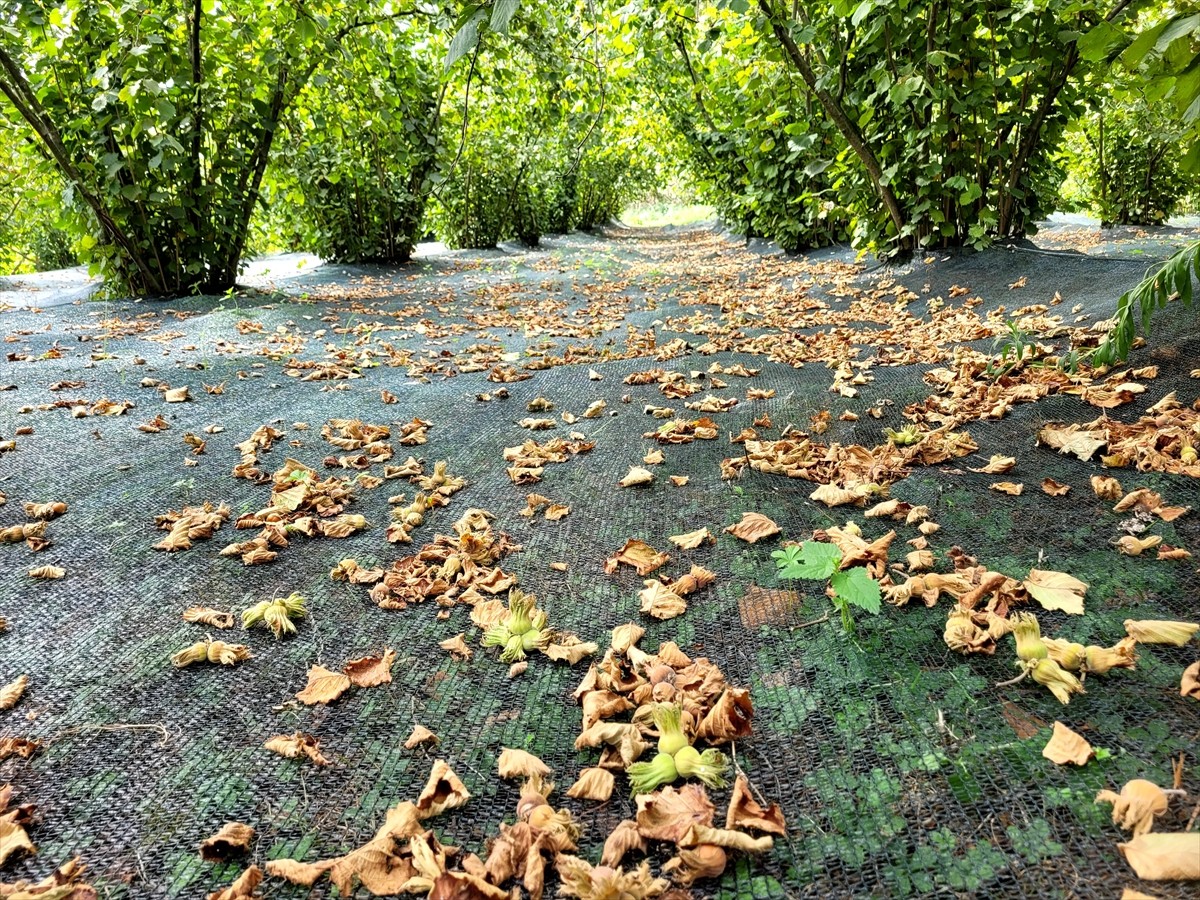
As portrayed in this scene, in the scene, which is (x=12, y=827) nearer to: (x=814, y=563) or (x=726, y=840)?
(x=726, y=840)

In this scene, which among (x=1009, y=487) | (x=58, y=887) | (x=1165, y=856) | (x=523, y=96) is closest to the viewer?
(x=1165, y=856)

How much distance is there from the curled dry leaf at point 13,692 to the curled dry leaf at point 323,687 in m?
0.47

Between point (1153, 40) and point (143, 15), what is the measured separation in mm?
5360

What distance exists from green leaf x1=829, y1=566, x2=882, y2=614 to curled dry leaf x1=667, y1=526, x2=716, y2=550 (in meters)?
0.43

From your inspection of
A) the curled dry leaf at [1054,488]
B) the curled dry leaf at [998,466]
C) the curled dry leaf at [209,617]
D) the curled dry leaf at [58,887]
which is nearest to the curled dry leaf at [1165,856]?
the curled dry leaf at [1054,488]

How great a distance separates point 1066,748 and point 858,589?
347 millimetres

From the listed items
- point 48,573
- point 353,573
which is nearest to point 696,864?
point 353,573

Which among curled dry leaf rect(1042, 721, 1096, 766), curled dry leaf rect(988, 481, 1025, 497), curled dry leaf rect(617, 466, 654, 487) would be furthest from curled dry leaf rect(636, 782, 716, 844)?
curled dry leaf rect(988, 481, 1025, 497)

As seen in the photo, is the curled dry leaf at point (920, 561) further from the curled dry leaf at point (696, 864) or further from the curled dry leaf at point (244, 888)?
the curled dry leaf at point (244, 888)

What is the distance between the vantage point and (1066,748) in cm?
89

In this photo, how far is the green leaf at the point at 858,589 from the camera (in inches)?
43.9

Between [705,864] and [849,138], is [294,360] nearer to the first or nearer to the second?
[705,864]

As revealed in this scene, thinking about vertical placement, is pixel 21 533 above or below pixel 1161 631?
above

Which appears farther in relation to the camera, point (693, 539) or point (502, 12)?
point (693, 539)
